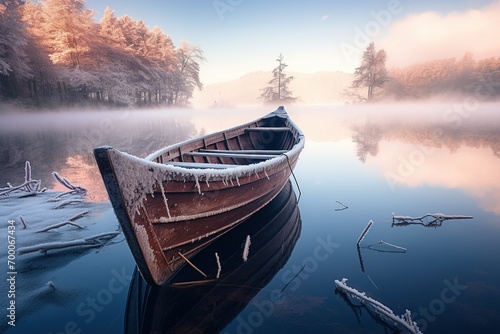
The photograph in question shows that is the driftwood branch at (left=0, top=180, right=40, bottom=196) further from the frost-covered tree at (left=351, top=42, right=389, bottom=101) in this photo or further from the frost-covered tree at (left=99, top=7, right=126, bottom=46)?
the frost-covered tree at (left=351, top=42, right=389, bottom=101)

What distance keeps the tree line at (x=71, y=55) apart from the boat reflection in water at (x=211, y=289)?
28316 mm

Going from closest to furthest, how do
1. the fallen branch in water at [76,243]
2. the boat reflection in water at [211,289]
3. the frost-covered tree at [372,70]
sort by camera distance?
the boat reflection in water at [211,289] < the fallen branch in water at [76,243] < the frost-covered tree at [372,70]

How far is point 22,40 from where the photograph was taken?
77.6ft

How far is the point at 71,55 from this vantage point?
32250 mm

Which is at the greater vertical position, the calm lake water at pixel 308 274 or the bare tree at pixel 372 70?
the bare tree at pixel 372 70

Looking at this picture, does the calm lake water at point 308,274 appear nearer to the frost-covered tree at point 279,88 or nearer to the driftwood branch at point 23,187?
the driftwood branch at point 23,187

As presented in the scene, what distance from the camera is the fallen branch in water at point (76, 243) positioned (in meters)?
4.35

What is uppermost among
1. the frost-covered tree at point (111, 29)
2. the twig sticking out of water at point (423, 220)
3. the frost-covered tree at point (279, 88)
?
the frost-covered tree at point (111, 29)

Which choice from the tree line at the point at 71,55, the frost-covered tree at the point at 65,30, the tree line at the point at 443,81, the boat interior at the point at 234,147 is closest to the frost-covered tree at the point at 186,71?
the tree line at the point at 71,55

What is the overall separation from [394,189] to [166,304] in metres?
8.15

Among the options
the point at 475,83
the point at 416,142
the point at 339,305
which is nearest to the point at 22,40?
the point at 339,305

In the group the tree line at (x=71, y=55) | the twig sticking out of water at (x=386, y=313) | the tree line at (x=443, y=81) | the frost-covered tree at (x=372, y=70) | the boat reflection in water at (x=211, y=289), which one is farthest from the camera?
the tree line at (x=443, y=81)

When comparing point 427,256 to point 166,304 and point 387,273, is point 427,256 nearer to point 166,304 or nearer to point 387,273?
point 387,273

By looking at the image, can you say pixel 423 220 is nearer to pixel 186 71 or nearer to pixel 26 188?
pixel 26 188
